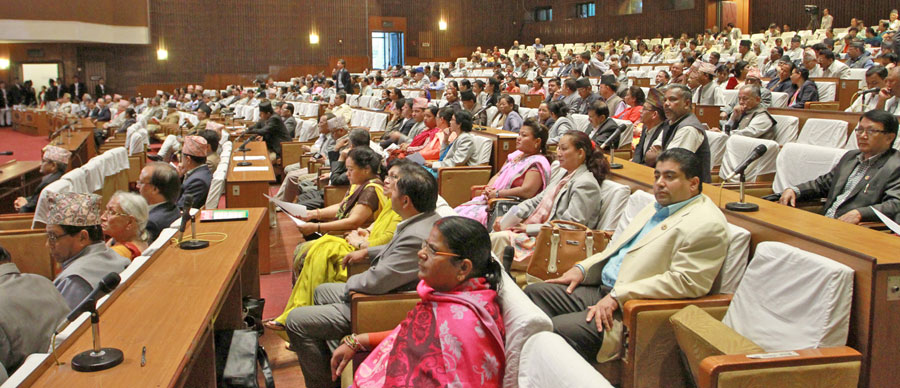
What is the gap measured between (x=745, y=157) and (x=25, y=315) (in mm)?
4336

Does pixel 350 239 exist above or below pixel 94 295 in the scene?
below

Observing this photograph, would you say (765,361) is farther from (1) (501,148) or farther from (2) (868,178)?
(1) (501,148)

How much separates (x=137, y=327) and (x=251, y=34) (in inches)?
836

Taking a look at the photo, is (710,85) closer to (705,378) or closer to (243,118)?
(705,378)

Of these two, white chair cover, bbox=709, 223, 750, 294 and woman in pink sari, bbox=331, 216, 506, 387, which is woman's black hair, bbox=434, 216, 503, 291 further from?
white chair cover, bbox=709, 223, 750, 294

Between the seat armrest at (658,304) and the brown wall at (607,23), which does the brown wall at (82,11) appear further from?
the seat armrest at (658,304)

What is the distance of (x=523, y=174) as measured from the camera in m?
4.66

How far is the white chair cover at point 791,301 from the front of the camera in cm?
220

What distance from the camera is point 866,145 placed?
132 inches

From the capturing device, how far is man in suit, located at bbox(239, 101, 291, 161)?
859 centimetres

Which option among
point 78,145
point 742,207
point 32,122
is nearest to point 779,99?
point 742,207

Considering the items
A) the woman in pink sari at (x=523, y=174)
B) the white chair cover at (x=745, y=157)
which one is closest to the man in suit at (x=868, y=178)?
the white chair cover at (x=745, y=157)

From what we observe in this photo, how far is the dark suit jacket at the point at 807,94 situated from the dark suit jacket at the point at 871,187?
4078 mm

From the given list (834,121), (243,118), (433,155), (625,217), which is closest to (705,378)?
(625,217)
